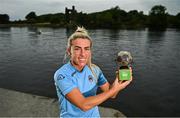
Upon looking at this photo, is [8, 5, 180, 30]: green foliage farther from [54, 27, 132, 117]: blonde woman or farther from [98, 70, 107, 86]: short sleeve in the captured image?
[54, 27, 132, 117]: blonde woman

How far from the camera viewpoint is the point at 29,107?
769 cm

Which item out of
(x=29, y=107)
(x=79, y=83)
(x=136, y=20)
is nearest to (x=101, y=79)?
(x=79, y=83)

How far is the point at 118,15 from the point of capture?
191250 mm

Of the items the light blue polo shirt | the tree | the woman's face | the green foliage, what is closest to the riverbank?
the light blue polo shirt

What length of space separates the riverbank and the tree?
15996cm

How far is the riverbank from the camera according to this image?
7250mm

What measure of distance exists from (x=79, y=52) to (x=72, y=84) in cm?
41

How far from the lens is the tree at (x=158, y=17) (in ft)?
541

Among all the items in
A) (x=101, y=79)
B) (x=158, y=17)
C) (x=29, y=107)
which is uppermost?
(x=158, y=17)

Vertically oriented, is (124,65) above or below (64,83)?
above

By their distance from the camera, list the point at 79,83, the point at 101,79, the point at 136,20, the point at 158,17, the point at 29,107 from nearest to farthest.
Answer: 1. the point at 79,83
2. the point at 101,79
3. the point at 29,107
4. the point at 158,17
5. the point at 136,20

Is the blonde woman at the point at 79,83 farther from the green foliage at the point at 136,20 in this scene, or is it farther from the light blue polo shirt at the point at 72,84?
the green foliage at the point at 136,20

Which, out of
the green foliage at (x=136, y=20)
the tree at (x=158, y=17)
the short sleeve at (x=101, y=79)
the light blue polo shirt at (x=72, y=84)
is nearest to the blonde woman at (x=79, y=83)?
the light blue polo shirt at (x=72, y=84)

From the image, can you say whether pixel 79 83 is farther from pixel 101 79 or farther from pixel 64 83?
pixel 101 79
